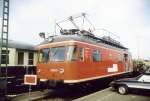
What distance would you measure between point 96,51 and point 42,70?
340 cm

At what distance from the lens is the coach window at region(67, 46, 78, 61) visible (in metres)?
10.5

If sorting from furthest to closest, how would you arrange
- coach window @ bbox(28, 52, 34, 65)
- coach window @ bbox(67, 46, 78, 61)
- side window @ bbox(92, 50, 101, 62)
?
1. coach window @ bbox(28, 52, 34, 65)
2. side window @ bbox(92, 50, 101, 62)
3. coach window @ bbox(67, 46, 78, 61)

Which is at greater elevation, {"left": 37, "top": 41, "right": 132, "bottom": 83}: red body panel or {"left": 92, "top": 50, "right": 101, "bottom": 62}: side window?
{"left": 92, "top": 50, "right": 101, "bottom": 62}: side window

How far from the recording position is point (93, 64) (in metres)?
12.1

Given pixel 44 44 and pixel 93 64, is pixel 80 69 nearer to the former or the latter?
pixel 93 64

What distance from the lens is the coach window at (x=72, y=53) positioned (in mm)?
10469

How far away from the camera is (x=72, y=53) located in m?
10.5

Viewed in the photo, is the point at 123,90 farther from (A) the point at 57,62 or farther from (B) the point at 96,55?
(A) the point at 57,62

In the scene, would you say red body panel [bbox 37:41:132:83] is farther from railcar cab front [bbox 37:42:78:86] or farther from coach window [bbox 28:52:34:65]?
coach window [bbox 28:52:34:65]

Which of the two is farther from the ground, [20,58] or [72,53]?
[72,53]

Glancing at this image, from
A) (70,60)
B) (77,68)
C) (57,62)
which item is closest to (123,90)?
(77,68)

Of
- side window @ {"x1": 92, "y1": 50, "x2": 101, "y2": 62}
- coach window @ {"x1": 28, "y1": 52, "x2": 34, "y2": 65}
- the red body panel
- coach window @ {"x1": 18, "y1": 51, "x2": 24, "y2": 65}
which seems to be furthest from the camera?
coach window @ {"x1": 28, "y1": 52, "x2": 34, "y2": 65}

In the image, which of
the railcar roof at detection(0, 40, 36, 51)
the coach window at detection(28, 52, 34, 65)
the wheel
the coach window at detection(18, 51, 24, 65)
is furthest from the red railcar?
the coach window at detection(28, 52, 34, 65)

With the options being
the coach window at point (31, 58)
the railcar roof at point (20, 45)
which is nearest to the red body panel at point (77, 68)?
the railcar roof at point (20, 45)
